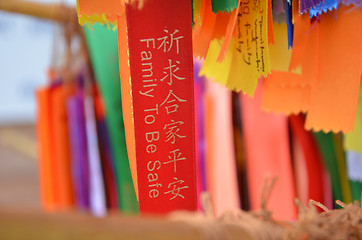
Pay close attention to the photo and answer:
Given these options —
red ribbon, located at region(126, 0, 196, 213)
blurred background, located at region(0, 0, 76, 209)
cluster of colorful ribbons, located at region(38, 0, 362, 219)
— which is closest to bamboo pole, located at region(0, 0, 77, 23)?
cluster of colorful ribbons, located at region(38, 0, 362, 219)

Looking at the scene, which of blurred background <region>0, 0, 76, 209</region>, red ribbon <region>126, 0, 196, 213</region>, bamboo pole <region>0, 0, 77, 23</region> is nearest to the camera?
red ribbon <region>126, 0, 196, 213</region>

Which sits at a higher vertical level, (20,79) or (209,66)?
(20,79)

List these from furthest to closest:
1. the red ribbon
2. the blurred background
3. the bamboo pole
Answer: the blurred background < the bamboo pole < the red ribbon

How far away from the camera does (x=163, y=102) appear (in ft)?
1.22

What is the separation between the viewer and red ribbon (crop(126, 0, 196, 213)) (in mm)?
361

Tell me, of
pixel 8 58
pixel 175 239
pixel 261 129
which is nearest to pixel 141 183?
pixel 175 239

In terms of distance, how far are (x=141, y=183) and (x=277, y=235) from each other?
12 cm

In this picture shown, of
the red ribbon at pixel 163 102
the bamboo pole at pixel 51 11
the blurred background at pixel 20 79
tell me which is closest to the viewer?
the red ribbon at pixel 163 102

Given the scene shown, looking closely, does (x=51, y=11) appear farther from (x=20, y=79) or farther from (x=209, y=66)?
(x=20, y=79)

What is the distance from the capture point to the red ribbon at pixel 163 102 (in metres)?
0.36

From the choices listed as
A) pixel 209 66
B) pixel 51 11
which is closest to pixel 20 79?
pixel 51 11

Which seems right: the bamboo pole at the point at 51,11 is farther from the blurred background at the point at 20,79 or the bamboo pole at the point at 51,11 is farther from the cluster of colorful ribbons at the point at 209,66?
the blurred background at the point at 20,79

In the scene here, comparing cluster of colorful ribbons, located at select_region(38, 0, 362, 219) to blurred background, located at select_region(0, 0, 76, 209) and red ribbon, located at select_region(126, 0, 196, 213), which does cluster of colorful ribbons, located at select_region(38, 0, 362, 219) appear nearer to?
red ribbon, located at select_region(126, 0, 196, 213)

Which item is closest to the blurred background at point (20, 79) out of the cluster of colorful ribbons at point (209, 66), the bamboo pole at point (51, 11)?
the bamboo pole at point (51, 11)
